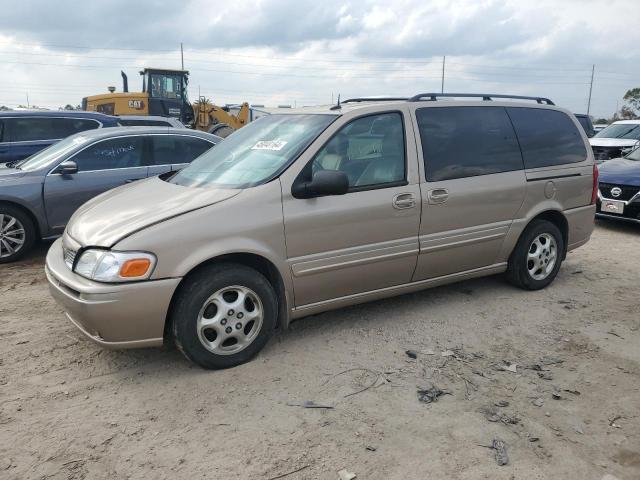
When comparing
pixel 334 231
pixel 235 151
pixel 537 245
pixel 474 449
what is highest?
pixel 235 151

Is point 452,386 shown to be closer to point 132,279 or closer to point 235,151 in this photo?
point 132,279

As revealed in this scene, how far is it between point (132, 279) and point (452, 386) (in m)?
2.07

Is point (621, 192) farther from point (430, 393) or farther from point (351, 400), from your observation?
point (351, 400)

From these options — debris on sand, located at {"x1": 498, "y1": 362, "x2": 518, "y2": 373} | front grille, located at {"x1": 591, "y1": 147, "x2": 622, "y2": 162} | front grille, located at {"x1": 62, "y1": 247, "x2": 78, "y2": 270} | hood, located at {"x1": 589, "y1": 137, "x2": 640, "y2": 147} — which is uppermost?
hood, located at {"x1": 589, "y1": 137, "x2": 640, "y2": 147}

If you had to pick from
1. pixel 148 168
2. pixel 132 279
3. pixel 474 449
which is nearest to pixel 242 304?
pixel 132 279

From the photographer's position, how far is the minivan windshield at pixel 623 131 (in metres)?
13.7

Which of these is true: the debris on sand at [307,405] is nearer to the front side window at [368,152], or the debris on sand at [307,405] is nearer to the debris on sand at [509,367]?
the debris on sand at [509,367]

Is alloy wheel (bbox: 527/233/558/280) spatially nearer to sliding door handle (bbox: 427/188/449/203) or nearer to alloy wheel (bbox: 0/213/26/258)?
sliding door handle (bbox: 427/188/449/203)

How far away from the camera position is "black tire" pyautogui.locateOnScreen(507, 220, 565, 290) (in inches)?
200

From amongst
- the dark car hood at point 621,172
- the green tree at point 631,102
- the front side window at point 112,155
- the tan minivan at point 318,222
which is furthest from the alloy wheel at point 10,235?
the green tree at point 631,102

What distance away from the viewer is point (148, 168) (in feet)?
22.5

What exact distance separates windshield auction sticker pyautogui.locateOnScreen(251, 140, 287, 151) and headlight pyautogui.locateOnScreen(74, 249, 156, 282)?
1299 mm

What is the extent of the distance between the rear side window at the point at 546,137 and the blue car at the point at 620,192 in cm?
304

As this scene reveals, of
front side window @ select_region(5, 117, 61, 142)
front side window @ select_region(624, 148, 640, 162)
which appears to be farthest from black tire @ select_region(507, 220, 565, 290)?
front side window @ select_region(5, 117, 61, 142)
